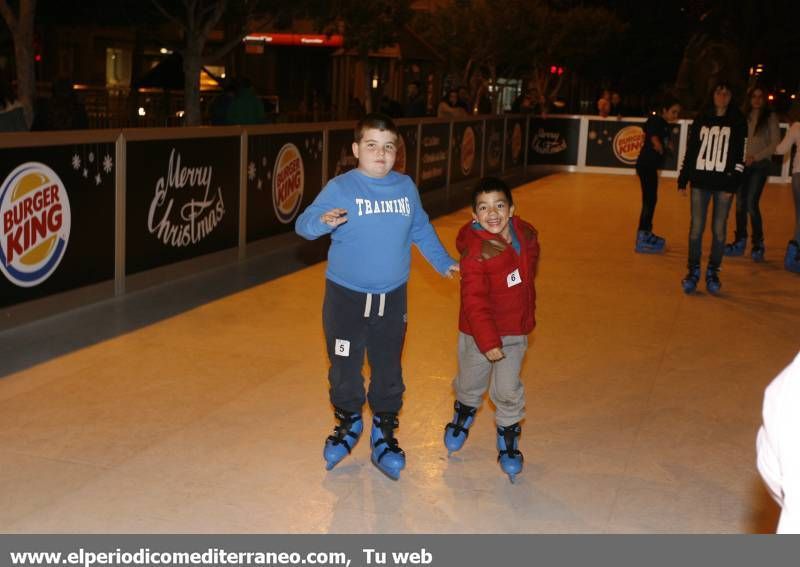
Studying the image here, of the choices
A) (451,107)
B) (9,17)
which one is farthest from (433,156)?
(9,17)

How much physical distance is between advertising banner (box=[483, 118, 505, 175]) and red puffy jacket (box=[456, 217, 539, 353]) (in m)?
15.4

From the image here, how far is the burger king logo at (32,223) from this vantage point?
7.14 metres

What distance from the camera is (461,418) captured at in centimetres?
521

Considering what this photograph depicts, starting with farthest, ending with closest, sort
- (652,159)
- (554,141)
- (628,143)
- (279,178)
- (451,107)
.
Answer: (554,141) → (628,143) → (451,107) → (652,159) → (279,178)

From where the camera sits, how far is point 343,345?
4.85 metres

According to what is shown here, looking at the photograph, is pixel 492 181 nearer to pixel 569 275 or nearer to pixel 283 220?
pixel 569 275

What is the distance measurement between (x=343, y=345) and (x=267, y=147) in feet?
20.7

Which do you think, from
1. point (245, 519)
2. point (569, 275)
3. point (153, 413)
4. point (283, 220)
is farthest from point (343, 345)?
point (283, 220)

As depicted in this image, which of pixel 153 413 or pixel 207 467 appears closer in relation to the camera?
pixel 207 467

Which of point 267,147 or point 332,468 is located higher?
point 267,147

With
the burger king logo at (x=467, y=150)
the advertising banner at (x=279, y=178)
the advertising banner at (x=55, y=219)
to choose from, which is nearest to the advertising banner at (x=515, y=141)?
the burger king logo at (x=467, y=150)

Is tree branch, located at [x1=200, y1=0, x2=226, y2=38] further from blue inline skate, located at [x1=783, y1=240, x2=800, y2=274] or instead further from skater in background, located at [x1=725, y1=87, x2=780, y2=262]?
blue inline skate, located at [x1=783, y1=240, x2=800, y2=274]

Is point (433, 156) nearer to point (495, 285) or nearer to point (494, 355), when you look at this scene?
point (495, 285)

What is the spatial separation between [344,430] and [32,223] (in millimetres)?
3445
